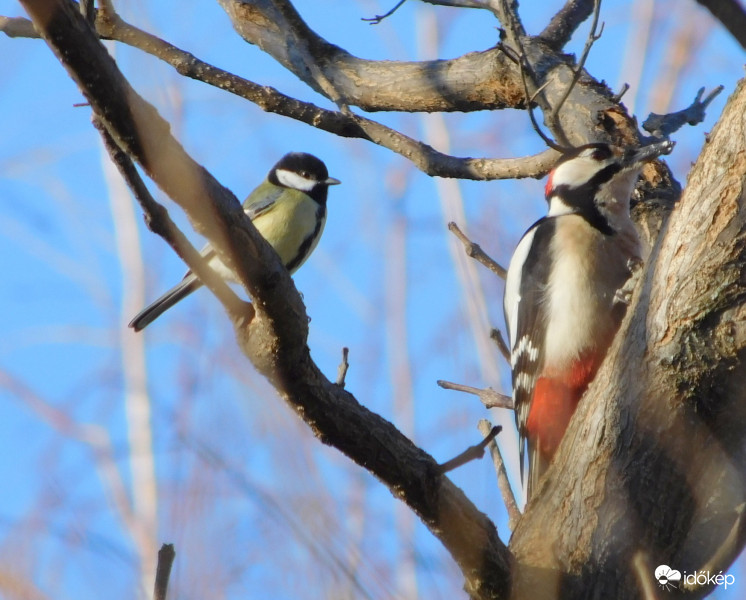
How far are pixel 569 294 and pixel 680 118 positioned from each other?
0.68 m

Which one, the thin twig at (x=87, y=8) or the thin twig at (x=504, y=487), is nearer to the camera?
the thin twig at (x=87, y=8)

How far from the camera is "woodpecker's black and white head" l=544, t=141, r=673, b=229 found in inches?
136

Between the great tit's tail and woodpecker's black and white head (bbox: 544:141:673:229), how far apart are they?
230 centimetres

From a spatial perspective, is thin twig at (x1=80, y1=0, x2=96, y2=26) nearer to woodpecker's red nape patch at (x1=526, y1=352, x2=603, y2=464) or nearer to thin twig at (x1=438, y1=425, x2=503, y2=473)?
thin twig at (x1=438, y1=425, x2=503, y2=473)

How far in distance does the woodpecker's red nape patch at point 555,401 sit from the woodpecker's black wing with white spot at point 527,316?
0.11 ft

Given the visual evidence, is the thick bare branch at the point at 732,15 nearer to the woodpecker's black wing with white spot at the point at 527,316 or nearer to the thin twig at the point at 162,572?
the thin twig at the point at 162,572

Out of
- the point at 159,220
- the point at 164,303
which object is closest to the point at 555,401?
the point at 159,220

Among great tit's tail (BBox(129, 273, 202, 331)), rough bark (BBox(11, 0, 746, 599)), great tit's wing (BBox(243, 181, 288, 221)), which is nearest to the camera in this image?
rough bark (BBox(11, 0, 746, 599))

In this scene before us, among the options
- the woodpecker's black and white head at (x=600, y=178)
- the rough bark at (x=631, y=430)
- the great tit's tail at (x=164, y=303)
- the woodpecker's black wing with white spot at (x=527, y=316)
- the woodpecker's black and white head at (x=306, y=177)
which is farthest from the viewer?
the woodpecker's black and white head at (x=306, y=177)

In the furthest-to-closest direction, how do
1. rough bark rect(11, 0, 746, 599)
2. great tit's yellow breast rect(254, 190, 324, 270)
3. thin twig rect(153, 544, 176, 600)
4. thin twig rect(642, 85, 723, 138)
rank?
1. great tit's yellow breast rect(254, 190, 324, 270)
2. thin twig rect(642, 85, 723, 138)
3. rough bark rect(11, 0, 746, 599)
4. thin twig rect(153, 544, 176, 600)

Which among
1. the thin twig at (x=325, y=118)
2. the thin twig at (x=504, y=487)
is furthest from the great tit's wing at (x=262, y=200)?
the thin twig at (x=504, y=487)

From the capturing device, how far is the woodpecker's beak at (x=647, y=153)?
3.28 metres

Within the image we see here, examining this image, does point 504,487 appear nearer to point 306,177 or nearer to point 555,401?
point 555,401

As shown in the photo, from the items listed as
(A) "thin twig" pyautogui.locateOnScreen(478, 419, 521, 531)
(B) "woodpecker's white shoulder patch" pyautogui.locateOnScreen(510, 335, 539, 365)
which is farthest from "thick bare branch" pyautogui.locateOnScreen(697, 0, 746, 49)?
(B) "woodpecker's white shoulder patch" pyautogui.locateOnScreen(510, 335, 539, 365)
